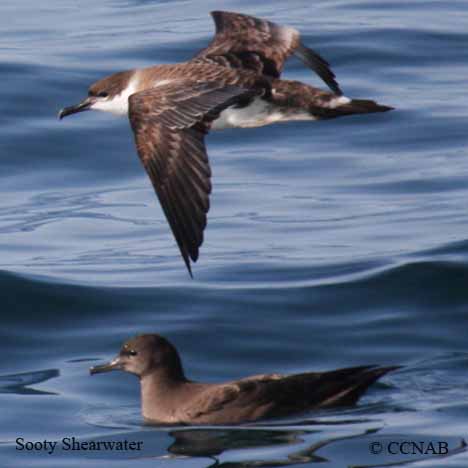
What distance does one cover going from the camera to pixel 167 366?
10.5 metres

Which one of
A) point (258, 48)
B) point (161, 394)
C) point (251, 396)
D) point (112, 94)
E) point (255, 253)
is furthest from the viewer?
point (255, 253)

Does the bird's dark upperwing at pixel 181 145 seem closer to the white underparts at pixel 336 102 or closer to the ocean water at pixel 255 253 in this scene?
the white underparts at pixel 336 102

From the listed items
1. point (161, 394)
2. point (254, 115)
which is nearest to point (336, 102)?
point (254, 115)

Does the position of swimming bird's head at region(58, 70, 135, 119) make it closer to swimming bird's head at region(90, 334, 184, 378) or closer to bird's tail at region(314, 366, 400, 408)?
swimming bird's head at region(90, 334, 184, 378)

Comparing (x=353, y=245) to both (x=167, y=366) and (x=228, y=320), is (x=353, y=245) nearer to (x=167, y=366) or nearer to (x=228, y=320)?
(x=228, y=320)

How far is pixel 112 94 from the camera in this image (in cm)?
1091

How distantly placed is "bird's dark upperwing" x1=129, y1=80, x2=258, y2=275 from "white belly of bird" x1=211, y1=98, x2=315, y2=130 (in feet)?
1.30

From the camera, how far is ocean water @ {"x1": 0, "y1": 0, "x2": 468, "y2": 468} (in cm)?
998

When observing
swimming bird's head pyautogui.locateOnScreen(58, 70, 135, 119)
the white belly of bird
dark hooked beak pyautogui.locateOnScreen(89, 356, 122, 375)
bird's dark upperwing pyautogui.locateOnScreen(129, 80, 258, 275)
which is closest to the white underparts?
the white belly of bird

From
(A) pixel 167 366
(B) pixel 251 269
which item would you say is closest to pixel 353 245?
(B) pixel 251 269

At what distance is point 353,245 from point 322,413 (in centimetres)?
405

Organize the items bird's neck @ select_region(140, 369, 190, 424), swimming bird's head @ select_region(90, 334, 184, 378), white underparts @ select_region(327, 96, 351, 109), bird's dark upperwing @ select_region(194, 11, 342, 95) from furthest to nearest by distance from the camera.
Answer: bird's dark upperwing @ select_region(194, 11, 342, 95) < swimming bird's head @ select_region(90, 334, 184, 378) < white underparts @ select_region(327, 96, 351, 109) < bird's neck @ select_region(140, 369, 190, 424)

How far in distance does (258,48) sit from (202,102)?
180cm

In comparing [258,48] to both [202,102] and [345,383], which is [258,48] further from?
[345,383]
